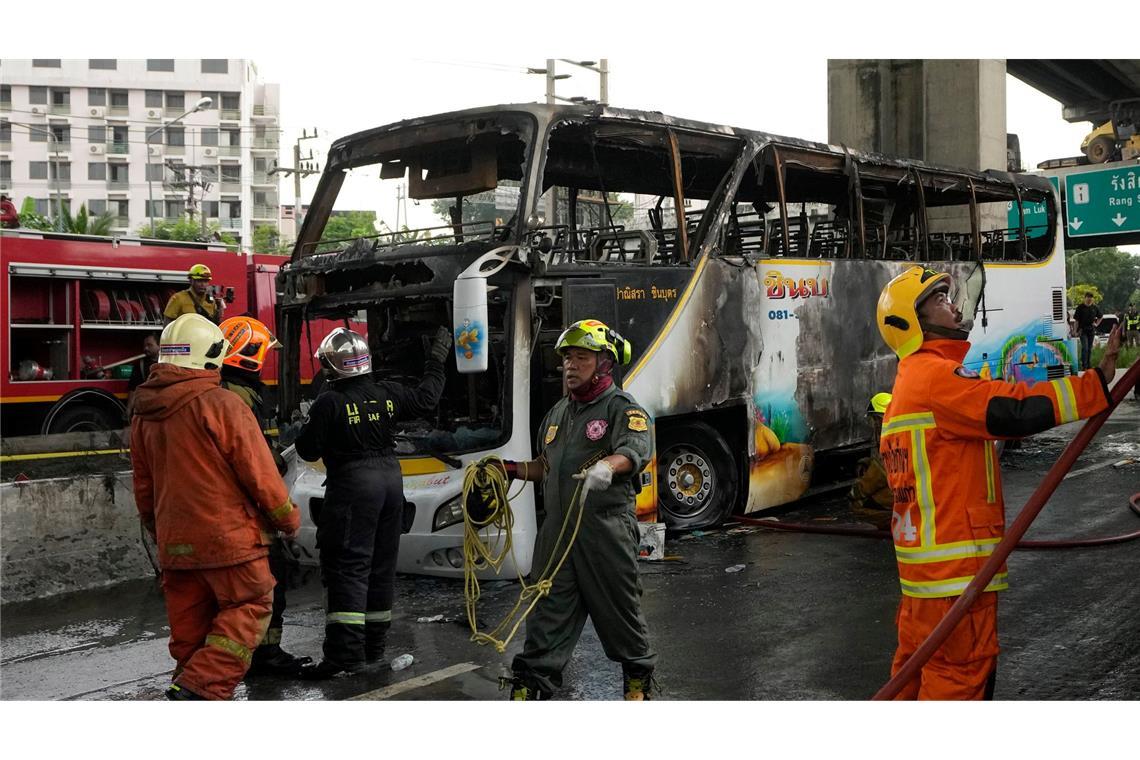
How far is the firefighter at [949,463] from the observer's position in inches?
149

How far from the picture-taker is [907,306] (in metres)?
4.15

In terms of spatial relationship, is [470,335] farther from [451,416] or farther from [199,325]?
[199,325]

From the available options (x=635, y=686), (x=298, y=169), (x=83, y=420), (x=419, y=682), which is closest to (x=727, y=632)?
(x=635, y=686)

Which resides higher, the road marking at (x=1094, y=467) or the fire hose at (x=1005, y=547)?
the fire hose at (x=1005, y=547)

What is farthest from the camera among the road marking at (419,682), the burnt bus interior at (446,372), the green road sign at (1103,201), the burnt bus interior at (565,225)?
the green road sign at (1103,201)

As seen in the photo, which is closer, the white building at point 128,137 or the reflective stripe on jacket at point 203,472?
the reflective stripe on jacket at point 203,472

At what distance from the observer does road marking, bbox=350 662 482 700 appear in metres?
5.61

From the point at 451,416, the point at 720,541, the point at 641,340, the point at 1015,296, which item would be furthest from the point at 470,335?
the point at 1015,296

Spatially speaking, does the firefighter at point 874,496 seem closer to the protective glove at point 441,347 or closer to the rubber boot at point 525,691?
the protective glove at point 441,347

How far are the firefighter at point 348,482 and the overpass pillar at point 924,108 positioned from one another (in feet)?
48.9

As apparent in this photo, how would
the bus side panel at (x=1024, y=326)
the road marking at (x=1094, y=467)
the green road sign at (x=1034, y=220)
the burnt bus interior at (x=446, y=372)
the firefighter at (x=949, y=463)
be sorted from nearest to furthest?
the firefighter at (x=949, y=463) → the burnt bus interior at (x=446, y=372) → the road marking at (x=1094, y=467) → the bus side panel at (x=1024, y=326) → the green road sign at (x=1034, y=220)

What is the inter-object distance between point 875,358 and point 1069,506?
7.81ft

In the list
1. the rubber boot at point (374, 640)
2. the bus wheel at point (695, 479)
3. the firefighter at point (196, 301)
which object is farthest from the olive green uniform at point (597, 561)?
the firefighter at point (196, 301)

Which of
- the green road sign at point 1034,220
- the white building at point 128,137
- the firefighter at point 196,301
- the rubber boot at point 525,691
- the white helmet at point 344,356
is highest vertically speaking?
the white building at point 128,137
